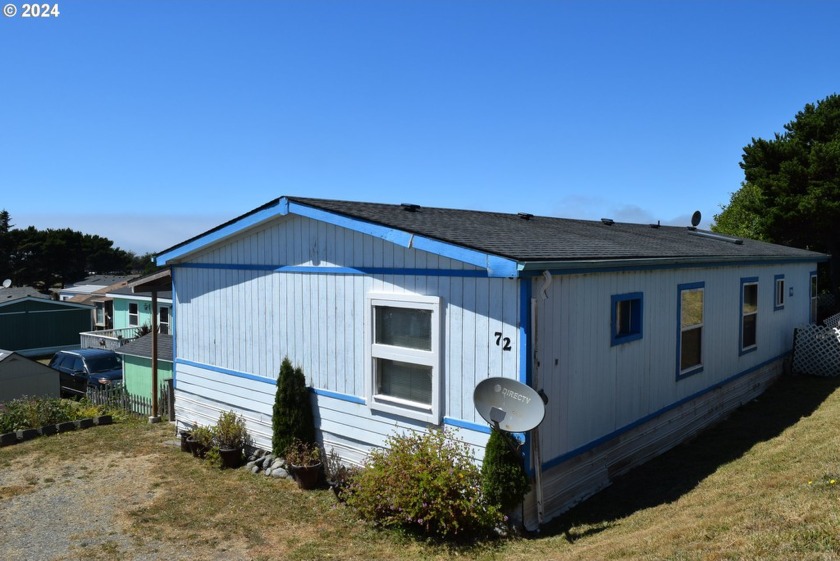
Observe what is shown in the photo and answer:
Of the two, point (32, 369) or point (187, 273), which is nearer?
point (187, 273)

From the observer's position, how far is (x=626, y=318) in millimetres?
8680

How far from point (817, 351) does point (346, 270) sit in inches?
469

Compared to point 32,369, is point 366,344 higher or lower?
higher

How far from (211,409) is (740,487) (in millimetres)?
8341

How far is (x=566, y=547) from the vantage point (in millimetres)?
6367

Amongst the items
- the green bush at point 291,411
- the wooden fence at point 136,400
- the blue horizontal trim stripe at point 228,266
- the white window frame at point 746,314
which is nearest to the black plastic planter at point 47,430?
the wooden fence at point 136,400

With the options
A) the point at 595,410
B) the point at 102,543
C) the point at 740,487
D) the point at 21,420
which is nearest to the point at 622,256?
the point at 595,410

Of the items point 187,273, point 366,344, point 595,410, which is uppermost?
point 187,273

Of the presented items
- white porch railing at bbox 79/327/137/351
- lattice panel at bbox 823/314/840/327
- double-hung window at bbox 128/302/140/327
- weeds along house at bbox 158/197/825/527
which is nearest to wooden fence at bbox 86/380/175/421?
weeds along house at bbox 158/197/825/527

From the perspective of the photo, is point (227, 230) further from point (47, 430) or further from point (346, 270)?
point (47, 430)

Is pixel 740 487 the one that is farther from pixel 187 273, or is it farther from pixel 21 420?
pixel 21 420

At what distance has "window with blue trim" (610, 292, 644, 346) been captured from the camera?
27.1ft

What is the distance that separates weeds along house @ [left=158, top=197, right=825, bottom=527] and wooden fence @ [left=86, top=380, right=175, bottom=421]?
1.41 m

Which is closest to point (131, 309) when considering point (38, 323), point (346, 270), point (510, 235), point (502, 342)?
point (38, 323)
